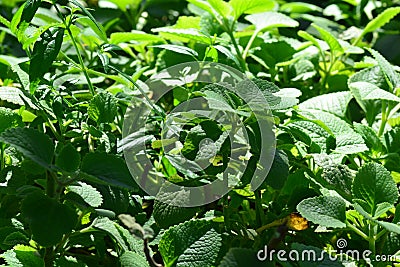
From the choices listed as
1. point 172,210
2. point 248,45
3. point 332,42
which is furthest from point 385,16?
point 172,210

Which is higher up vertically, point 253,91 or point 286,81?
point 253,91

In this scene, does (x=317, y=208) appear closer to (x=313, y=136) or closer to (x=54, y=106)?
(x=313, y=136)

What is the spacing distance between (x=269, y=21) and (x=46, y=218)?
0.61 m

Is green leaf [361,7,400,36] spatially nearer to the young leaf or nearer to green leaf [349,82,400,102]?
the young leaf

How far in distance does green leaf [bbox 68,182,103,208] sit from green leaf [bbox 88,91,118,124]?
10 cm

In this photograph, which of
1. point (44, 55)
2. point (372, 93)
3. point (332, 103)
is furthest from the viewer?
point (332, 103)

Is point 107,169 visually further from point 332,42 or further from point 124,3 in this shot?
point 124,3

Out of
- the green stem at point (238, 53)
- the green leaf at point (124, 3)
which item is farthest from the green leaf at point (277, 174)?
the green leaf at point (124, 3)

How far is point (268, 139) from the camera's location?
581 millimetres

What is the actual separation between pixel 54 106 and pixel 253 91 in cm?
21

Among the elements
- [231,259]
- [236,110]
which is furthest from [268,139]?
[231,259]

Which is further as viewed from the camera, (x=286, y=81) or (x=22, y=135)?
(x=286, y=81)

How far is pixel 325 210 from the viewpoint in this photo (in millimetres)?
549

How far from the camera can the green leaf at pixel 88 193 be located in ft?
1.70
